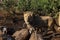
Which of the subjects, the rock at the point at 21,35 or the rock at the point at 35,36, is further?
the rock at the point at 21,35

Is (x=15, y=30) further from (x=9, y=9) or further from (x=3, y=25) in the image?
(x=9, y=9)

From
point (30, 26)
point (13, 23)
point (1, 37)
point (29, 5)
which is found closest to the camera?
point (1, 37)

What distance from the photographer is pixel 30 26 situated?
14289 mm

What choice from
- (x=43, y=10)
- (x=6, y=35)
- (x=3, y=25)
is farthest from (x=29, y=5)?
(x=6, y=35)

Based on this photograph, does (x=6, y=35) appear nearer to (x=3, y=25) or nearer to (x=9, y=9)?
(x=3, y=25)

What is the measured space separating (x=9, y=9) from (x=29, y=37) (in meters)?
4.79

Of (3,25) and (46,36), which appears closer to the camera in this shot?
(46,36)

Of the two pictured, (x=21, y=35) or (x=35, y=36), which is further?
(x=21, y=35)

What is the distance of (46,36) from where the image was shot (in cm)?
1341

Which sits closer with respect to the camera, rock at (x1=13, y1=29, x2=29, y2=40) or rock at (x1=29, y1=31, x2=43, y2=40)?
rock at (x1=29, y1=31, x2=43, y2=40)

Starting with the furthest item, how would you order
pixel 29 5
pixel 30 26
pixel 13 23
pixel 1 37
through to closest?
pixel 29 5 < pixel 13 23 < pixel 30 26 < pixel 1 37

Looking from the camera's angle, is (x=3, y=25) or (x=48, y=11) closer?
(x=3, y=25)

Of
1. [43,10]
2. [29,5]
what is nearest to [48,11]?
[43,10]

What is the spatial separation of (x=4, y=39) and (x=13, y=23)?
99.4 inches
